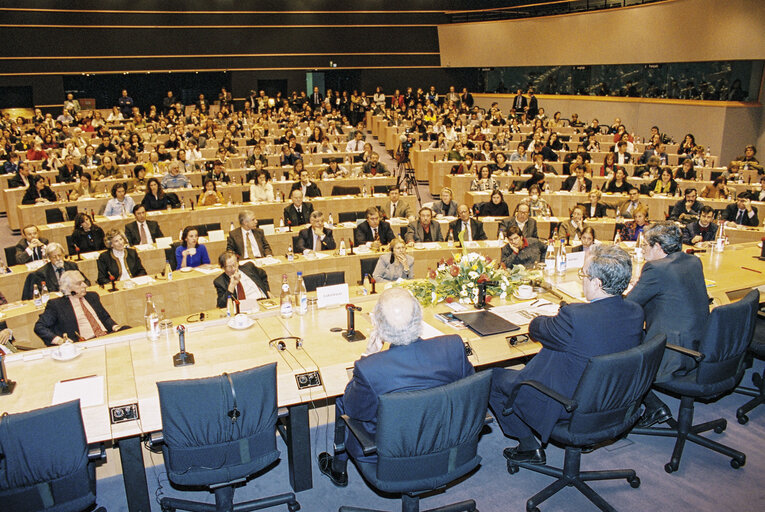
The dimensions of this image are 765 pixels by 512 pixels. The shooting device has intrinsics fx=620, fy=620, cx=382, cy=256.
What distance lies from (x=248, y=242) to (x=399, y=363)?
4.93m

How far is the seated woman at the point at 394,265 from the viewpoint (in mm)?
5820

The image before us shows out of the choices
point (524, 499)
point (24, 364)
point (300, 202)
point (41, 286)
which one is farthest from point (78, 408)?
point (300, 202)

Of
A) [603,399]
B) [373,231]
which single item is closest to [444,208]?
[373,231]

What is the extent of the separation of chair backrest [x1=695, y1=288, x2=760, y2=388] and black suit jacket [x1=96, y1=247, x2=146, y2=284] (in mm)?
5352

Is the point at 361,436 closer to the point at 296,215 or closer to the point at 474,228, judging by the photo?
the point at 474,228

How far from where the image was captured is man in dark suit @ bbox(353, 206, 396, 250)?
7637 millimetres

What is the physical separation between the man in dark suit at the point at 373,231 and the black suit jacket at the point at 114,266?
8.36ft

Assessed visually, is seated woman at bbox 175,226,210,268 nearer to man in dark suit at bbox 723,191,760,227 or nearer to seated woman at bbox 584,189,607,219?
seated woman at bbox 584,189,607,219

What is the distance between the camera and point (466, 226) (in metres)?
7.96

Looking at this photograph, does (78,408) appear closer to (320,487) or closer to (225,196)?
(320,487)

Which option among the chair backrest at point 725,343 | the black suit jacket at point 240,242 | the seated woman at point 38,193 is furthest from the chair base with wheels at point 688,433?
the seated woman at point 38,193

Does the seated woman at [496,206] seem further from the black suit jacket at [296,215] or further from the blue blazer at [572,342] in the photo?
the blue blazer at [572,342]

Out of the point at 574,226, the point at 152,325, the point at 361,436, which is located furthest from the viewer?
the point at 574,226

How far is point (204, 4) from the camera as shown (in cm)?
2045
